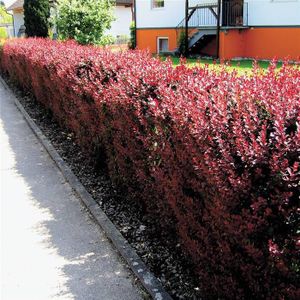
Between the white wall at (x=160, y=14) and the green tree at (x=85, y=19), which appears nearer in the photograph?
the green tree at (x=85, y=19)

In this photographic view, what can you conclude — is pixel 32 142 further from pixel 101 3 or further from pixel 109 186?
pixel 101 3

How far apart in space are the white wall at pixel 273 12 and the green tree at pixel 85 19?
256 inches

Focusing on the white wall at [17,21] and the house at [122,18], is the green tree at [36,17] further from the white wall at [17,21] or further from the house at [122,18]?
the white wall at [17,21]

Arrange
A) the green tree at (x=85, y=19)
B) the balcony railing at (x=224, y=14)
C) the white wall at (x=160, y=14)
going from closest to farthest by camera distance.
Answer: the green tree at (x=85, y=19)
the balcony railing at (x=224, y=14)
the white wall at (x=160, y=14)

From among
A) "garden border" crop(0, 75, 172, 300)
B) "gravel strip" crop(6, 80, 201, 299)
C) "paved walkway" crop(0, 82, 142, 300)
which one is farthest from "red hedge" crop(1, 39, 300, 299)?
"paved walkway" crop(0, 82, 142, 300)

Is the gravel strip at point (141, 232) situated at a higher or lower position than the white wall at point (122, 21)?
lower

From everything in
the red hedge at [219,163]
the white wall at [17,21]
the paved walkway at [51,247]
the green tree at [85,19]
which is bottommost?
the paved walkway at [51,247]

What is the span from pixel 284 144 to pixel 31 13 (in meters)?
25.4

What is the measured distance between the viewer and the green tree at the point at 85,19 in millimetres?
16875

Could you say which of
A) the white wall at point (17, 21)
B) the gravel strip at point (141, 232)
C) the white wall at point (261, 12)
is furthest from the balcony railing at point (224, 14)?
the white wall at point (17, 21)

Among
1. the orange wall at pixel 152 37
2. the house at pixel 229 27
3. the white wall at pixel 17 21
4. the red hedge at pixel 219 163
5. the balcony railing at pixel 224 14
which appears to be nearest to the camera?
the red hedge at pixel 219 163

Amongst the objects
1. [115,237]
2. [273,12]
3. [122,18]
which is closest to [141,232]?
[115,237]

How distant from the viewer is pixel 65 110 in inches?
320

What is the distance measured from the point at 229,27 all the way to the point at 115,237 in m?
17.0
